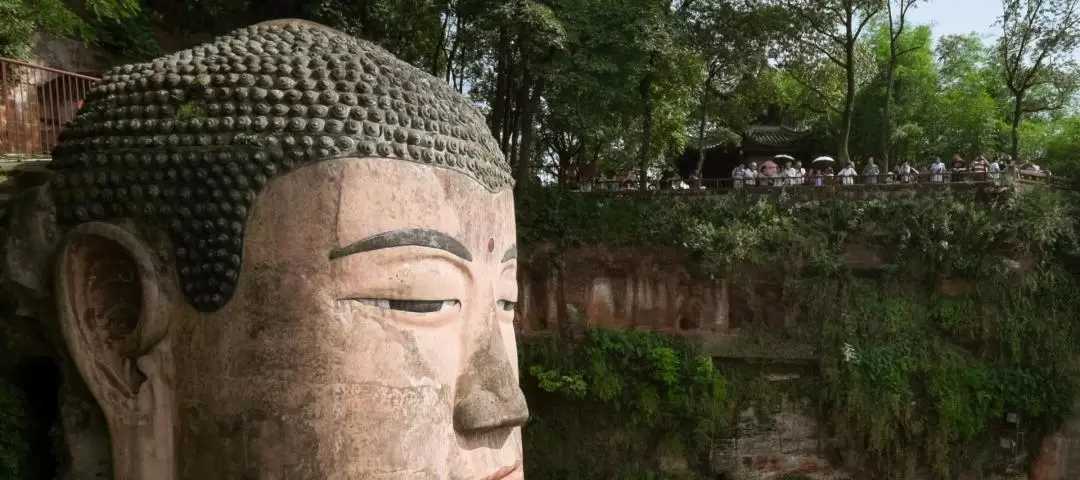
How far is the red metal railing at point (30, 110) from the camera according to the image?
6.77 meters

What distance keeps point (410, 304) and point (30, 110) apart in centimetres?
507

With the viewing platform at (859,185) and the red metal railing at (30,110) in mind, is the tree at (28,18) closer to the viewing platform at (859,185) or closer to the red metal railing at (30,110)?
the red metal railing at (30,110)

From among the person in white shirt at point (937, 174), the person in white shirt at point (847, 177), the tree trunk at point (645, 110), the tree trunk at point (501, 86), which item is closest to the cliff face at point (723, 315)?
the person in white shirt at point (847, 177)

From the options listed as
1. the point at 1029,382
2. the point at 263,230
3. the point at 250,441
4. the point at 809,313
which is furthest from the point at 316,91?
the point at 1029,382

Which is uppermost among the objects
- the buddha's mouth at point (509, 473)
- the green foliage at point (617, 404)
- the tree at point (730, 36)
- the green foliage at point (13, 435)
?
the tree at point (730, 36)

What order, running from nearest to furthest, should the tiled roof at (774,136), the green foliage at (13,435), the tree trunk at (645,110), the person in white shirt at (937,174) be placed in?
the green foliage at (13,435) → the person in white shirt at (937,174) → the tree trunk at (645,110) → the tiled roof at (774,136)

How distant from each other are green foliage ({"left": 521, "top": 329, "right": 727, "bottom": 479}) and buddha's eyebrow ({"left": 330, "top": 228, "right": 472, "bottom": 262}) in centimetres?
1067

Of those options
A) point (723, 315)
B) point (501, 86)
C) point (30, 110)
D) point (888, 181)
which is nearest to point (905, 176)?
point (888, 181)

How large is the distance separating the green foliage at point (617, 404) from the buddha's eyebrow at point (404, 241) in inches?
420

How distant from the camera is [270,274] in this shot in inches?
176

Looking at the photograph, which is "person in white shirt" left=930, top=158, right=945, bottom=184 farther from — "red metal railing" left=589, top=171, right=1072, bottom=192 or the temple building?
the temple building

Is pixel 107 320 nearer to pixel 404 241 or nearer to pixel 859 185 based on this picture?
pixel 404 241

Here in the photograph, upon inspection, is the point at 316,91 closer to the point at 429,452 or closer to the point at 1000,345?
the point at 429,452

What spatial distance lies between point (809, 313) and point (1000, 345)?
12.2ft
